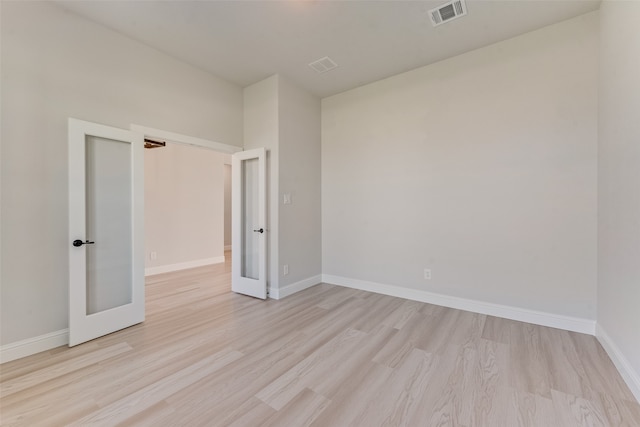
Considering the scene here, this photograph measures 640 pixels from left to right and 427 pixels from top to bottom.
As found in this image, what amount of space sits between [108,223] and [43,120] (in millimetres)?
1028

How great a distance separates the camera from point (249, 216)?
3.92 metres

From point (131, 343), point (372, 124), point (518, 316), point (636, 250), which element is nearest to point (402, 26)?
point (372, 124)

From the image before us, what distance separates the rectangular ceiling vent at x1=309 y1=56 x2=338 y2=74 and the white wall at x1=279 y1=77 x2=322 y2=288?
20.3 inches

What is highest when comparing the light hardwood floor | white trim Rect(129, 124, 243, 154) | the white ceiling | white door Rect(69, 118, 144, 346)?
the white ceiling

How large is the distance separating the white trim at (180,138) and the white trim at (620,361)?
443cm

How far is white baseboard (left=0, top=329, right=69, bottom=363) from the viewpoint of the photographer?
6.91ft

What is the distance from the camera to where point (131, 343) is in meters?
2.39

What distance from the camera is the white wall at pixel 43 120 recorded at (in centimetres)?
213

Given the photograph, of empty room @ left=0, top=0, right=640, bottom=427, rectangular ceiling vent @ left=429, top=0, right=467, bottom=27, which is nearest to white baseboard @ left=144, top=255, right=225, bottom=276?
empty room @ left=0, top=0, right=640, bottom=427

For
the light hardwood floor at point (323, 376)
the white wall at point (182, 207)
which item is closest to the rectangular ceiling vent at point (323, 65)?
the white wall at point (182, 207)

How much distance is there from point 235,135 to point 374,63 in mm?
2163

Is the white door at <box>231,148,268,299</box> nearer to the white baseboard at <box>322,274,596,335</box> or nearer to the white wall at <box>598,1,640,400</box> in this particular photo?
the white baseboard at <box>322,274,596,335</box>

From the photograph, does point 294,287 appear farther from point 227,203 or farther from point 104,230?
point 227,203

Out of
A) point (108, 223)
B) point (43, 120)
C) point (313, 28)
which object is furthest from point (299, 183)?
point (43, 120)
